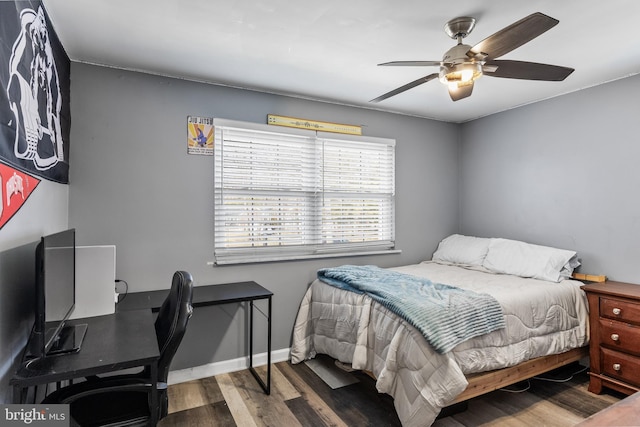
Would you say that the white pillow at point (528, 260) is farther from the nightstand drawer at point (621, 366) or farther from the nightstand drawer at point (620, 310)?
the nightstand drawer at point (621, 366)


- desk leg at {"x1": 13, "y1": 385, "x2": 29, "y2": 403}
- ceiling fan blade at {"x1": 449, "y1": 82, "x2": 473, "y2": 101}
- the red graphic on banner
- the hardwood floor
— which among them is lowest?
the hardwood floor

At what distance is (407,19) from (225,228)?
83.1 inches

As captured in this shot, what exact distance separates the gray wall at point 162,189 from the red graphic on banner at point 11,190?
41.9 inches

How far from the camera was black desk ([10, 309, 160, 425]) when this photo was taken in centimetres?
132

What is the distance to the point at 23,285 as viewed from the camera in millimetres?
1602

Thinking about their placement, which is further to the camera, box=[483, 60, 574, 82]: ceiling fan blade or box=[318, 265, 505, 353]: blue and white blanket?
box=[318, 265, 505, 353]: blue and white blanket

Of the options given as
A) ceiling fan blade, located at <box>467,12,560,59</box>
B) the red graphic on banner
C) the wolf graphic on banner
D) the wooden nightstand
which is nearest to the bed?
the wooden nightstand

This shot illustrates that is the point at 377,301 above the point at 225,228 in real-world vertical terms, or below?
below

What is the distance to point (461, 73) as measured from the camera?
2012 mm

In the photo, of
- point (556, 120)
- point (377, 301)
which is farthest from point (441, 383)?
point (556, 120)

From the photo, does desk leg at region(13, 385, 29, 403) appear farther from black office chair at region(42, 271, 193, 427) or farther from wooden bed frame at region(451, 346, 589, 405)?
wooden bed frame at region(451, 346, 589, 405)

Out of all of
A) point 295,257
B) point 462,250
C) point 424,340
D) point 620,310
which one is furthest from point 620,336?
point 295,257

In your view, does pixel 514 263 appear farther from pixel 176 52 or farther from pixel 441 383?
pixel 176 52

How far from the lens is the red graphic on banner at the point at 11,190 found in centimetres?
129
